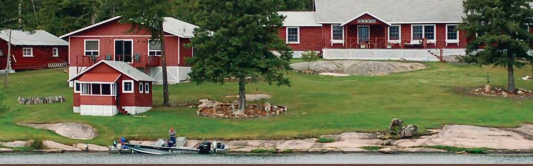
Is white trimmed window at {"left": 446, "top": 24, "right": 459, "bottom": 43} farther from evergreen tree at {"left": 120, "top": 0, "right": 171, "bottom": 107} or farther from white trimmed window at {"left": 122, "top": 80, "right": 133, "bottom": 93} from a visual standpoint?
white trimmed window at {"left": 122, "top": 80, "right": 133, "bottom": 93}

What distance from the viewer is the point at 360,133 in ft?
218

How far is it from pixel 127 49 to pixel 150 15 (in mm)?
11194

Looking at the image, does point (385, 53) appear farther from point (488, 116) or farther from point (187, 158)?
point (187, 158)

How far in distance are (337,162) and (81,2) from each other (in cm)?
6095

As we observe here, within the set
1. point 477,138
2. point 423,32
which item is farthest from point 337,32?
point 477,138

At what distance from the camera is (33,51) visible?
343 ft

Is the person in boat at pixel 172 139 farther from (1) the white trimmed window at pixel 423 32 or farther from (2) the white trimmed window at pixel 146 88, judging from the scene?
(1) the white trimmed window at pixel 423 32

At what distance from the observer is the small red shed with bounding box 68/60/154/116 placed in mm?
74875

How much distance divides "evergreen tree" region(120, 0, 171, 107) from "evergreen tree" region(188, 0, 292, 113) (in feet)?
12.3

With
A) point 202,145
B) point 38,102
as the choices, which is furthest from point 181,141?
point 38,102

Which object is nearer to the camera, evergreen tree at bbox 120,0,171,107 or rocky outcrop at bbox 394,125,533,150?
rocky outcrop at bbox 394,125,533,150

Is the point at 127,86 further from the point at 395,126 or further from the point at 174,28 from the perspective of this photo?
the point at 395,126

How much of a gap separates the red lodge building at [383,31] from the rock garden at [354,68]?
5227 millimetres

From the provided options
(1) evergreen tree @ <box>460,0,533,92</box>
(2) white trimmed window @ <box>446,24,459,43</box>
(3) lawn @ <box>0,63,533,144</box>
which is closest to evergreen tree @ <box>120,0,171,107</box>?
(3) lawn @ <box>0,63,533,144</box>
